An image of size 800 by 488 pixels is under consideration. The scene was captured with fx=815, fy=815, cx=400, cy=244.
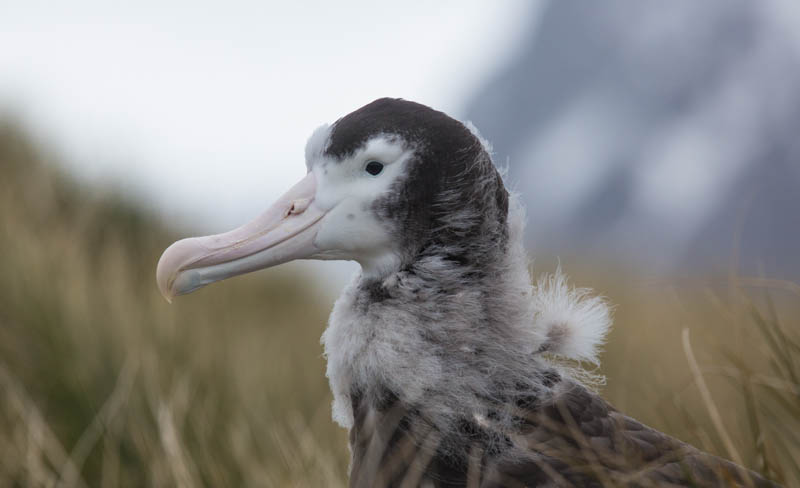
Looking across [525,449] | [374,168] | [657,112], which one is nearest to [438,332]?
[525,449]

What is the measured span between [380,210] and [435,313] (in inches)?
10.2

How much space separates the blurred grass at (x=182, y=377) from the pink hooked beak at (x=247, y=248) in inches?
25.2

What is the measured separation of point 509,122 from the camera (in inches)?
2505

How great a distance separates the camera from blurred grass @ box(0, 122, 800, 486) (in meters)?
1.46

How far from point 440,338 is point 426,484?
28 cm

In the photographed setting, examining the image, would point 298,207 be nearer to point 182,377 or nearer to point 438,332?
point 438,332

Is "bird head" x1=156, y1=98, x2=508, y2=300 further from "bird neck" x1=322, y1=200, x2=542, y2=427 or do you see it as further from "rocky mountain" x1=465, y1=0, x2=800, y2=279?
"rocky mountain" x1=465, y1=0, x2=800, y2=279

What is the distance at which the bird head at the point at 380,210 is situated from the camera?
5.66 feet

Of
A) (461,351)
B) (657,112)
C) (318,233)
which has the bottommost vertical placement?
(657,112)

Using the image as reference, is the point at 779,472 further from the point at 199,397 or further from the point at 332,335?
the point at 199,397

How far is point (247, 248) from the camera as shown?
70.3 inches

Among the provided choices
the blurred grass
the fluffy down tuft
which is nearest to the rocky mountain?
the blurred grass

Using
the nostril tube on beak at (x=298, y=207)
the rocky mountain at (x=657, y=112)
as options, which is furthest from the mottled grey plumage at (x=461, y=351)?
the rocky mountain at (x=657, y=112)

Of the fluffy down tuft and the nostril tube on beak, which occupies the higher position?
the nostril tube on beak
